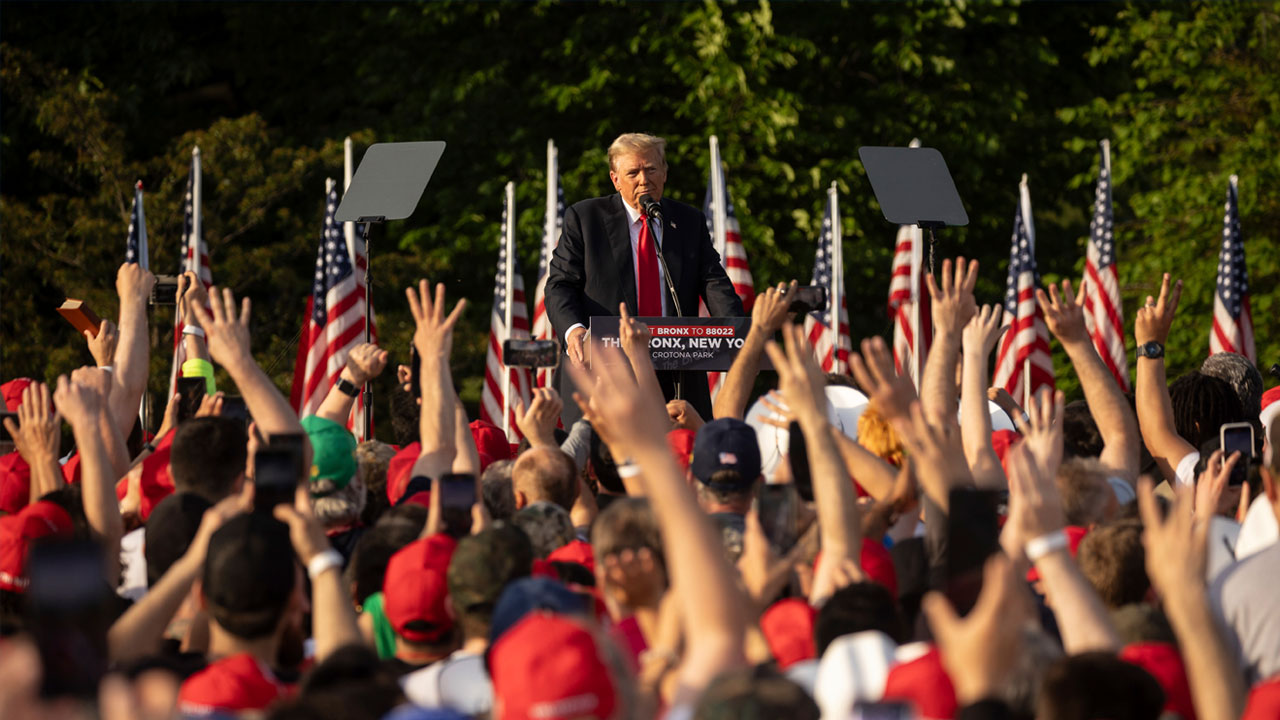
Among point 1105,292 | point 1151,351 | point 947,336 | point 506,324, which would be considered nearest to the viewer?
point 947,336

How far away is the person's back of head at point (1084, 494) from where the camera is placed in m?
4.28

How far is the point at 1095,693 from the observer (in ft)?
8.79

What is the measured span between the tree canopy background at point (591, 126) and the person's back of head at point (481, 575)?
1369cm

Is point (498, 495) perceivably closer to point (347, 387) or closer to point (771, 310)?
point (347, 387)

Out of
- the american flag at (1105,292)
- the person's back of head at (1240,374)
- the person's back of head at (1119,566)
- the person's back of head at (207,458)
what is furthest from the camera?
the american flag at (1105,292)

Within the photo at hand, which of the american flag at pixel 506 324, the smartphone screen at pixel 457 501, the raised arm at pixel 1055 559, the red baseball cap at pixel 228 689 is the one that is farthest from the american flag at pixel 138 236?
the raised arm at pixel 1055 559

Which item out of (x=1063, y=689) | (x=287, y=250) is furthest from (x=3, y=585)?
(x=287, y=250)

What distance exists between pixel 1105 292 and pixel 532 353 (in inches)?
352

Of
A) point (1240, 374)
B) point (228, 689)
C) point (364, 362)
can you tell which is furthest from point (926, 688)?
point (1240, 374)

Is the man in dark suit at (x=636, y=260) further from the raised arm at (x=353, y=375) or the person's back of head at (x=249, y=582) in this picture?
the person's back of head at (x=249, y=582)

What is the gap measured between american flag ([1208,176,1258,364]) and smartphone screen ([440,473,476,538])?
1034 cm

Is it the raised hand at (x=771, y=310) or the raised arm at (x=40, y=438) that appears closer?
the raised arm at (x=40, y=438)

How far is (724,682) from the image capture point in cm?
259

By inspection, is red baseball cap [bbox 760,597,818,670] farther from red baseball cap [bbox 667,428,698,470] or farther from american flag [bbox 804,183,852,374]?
american flag [bbox 804,183,852,374]
